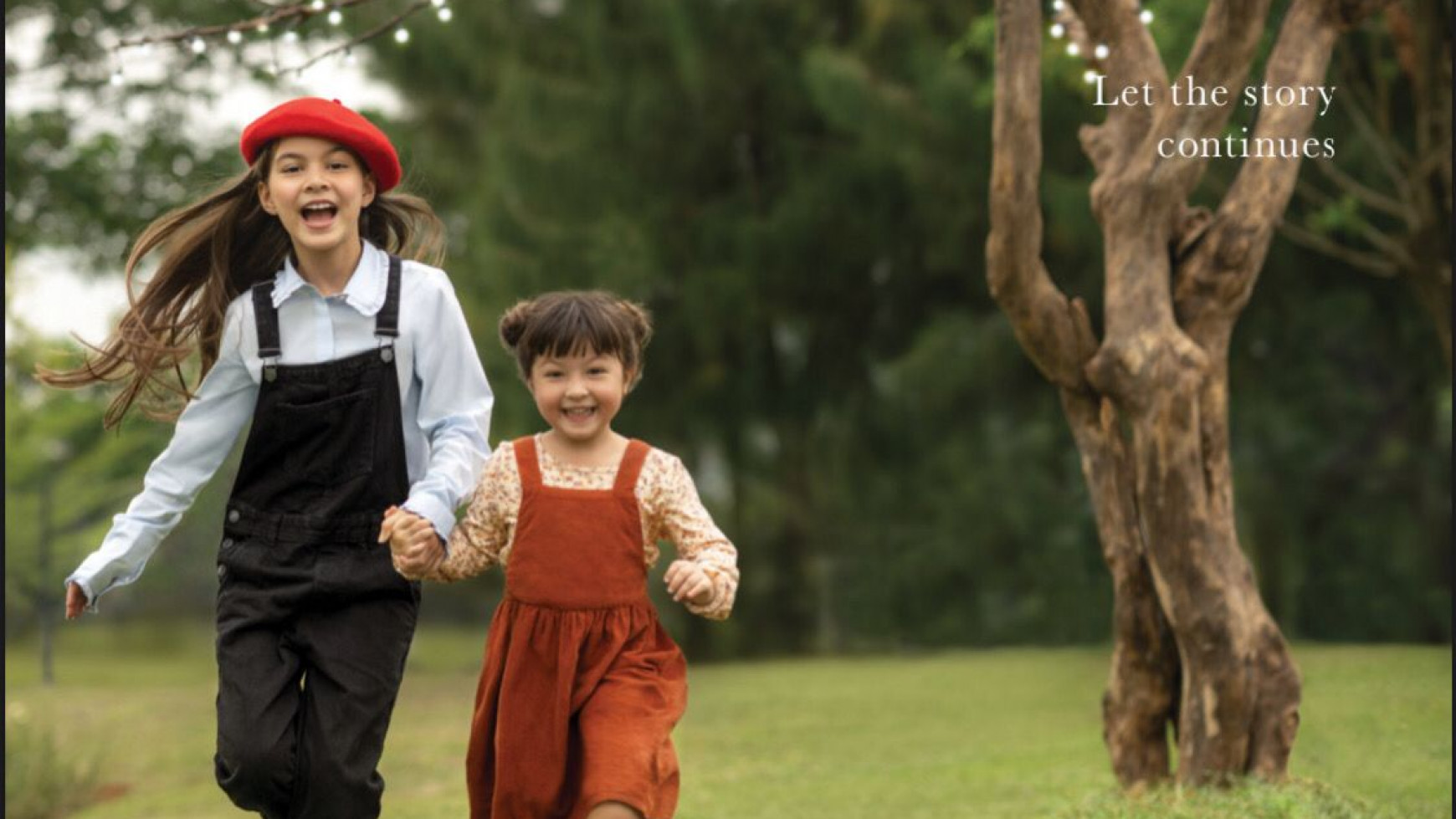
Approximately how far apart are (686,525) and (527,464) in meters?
0.31

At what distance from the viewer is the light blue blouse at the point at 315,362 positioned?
3.45 metres

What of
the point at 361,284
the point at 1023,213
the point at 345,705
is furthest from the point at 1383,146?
the point at 345,705

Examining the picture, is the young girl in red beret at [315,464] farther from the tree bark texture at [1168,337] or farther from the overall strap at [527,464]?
the tree bark texture at [1168,337]

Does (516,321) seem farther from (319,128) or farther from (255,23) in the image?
(255,23)

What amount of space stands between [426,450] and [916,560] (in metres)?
13.1

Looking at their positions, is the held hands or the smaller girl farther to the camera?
the smaller girl

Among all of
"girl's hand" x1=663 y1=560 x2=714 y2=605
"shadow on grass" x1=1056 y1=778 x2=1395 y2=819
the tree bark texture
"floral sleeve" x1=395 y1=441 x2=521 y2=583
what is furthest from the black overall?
"shadow on grass" x1=1056 y1=778 x2=1395 y2=819

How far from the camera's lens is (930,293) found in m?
14.9

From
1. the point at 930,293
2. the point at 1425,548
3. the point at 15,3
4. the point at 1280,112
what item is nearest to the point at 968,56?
the point at 930,293

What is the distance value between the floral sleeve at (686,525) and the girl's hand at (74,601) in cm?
104

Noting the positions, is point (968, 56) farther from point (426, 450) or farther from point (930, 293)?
point (426, 450)

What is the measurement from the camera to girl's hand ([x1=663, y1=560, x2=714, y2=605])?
123 inches

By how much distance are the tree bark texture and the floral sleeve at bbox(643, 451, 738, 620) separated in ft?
7.65

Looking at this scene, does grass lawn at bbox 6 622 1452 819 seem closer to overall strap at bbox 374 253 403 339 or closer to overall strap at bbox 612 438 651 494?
overall strap at bbox 612 438 651 494
